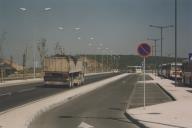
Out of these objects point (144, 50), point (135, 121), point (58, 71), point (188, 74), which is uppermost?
point (144, 50)

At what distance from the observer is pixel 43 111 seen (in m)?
25.3

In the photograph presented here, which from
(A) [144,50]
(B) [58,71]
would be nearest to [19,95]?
(B) [58,71]

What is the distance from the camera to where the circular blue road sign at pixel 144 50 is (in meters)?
25.9

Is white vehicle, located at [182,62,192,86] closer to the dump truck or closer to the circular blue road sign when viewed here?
the dump truck

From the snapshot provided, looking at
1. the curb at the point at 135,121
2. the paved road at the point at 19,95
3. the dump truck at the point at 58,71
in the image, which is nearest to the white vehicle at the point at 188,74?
the dump truck at the point at 58,71

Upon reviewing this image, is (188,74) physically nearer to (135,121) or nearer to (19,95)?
(19,95)

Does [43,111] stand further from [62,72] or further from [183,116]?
[62,72]

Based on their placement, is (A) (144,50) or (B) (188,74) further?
(B) (188,74)

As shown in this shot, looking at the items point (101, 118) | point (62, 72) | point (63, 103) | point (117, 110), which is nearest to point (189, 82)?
point (62, 72)

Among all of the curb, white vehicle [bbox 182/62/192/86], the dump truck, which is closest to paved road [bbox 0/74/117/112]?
the dump truck

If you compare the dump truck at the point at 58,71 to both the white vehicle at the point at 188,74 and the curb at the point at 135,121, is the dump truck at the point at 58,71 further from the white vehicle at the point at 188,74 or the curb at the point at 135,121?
the curb at the point at 135,121

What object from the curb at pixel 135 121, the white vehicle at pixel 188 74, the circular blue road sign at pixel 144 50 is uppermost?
the circular blue road sign at pixel 144 50

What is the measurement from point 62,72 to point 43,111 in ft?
86.3

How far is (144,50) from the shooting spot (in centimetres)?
2595
